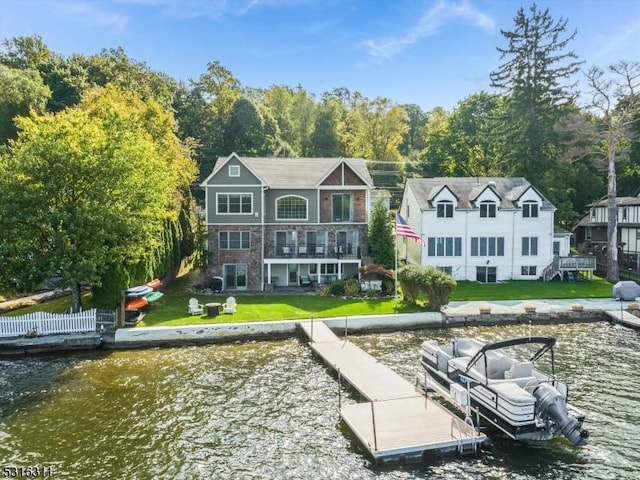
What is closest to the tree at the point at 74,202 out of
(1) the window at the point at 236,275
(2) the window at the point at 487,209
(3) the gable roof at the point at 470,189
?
(1) the window at the point at 236,275

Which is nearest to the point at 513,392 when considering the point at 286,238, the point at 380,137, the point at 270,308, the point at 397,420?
the point at 397,420

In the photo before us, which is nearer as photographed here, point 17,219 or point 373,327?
point 17,219

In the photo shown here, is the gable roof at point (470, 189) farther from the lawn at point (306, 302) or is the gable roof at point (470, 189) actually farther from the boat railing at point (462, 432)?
the boat railing at point (462, 432)

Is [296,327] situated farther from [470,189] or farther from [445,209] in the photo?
[470,189]

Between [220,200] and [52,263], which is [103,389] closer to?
[52,263]

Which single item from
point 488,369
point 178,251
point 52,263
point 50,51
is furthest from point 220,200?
point 50,51

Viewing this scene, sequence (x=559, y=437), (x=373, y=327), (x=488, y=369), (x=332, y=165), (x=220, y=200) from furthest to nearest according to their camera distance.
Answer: (x=332, y=165)
(x=220, y=200)
(x=373, y=327)
(x=488, y=369)
(x=559, y=437)

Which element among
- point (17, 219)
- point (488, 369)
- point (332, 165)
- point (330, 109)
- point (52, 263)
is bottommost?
point (488, 369)
